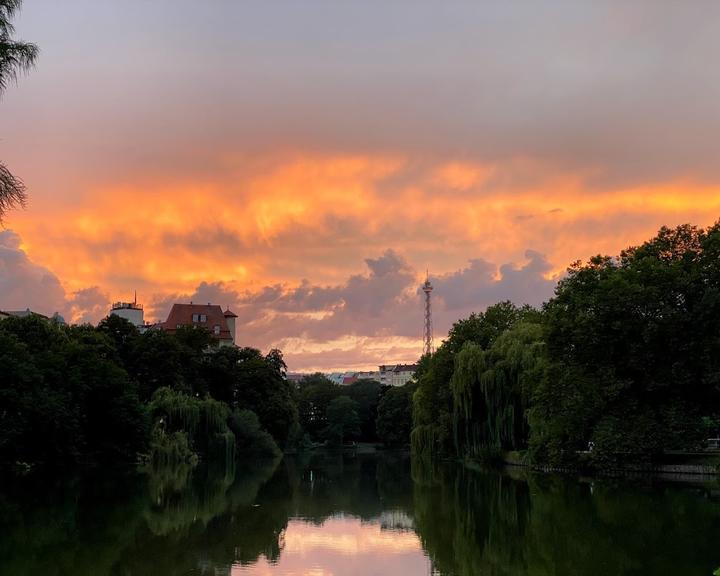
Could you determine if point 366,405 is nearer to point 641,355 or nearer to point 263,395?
point 263,395

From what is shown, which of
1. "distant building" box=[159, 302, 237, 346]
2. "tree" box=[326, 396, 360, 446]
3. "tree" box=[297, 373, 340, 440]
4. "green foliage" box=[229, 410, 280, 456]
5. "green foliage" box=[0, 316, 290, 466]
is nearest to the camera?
"green foliage" box=[0, 316, 290, 466]

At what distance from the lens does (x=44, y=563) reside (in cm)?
1270

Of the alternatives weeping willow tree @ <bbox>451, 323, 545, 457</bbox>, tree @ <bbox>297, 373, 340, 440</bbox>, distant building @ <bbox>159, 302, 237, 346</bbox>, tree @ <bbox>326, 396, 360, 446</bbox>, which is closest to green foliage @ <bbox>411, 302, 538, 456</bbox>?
weeping willow tree @ <bbox>451, 323, 545, 457</bbox>

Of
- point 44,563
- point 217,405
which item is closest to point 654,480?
point 44,563

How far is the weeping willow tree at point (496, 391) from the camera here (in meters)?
39.6

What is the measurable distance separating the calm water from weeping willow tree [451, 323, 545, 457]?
1069 centimetres

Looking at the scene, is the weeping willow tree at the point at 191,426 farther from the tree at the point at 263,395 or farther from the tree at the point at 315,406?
the tree at the point at 315,406

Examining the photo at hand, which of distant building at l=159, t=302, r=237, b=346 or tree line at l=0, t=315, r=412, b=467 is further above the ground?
distant building at l=159, t=302, r=237, b=346

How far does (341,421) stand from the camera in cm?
10900

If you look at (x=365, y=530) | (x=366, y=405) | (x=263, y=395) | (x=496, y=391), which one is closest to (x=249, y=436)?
(x=263, y=395)

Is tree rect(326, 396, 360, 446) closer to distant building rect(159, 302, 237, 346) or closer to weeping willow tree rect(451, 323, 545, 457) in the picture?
distant building rect(159, 302, 237, 346)

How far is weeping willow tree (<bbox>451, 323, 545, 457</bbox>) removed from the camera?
39562 mm

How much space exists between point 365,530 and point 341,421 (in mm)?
93033

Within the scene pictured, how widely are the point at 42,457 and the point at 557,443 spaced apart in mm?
26039
